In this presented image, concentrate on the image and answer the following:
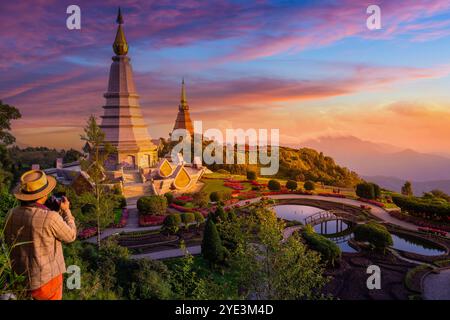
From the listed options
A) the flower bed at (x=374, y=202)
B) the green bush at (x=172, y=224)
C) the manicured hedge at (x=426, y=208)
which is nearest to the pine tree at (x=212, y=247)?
the green bush at (x=172, y=224)

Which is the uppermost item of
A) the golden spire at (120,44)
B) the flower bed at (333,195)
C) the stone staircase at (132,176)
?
the golden spire at (120,44)

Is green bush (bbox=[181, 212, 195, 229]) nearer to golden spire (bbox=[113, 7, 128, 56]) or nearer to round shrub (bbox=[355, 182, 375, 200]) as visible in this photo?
round shrub (bbox=[355, 182, 375, 200])

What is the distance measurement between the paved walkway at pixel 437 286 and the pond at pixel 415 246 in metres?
3.63

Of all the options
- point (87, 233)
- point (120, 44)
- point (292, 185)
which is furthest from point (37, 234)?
point (120, 44)

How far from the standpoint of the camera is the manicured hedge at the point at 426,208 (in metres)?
25.1

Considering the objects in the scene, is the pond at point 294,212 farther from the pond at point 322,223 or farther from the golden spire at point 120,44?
the golden spire at point 120,44

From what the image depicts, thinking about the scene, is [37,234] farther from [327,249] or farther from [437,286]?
[437,286]

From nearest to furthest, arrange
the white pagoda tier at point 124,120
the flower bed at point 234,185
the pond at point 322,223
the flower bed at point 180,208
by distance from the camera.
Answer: the pond at point 322,223, the flower bed at point 180,208, the white pagoda tier at point 124,120, the flower bed at point 234,185

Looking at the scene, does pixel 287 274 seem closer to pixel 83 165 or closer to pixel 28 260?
pixel 28 260

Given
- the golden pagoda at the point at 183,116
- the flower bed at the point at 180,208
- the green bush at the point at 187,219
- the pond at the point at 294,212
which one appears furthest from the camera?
the golden pagoda at the point at 183,116

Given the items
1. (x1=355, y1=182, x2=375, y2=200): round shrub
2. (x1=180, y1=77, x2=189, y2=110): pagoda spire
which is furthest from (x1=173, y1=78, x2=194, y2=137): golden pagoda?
(x1=355, y1=182, x2=375, y2=200): round shrub

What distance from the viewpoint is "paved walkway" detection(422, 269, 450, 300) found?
14016mm

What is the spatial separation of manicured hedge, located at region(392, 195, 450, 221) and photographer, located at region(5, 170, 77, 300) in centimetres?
2817

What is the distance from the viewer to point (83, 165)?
18344 millimetres
